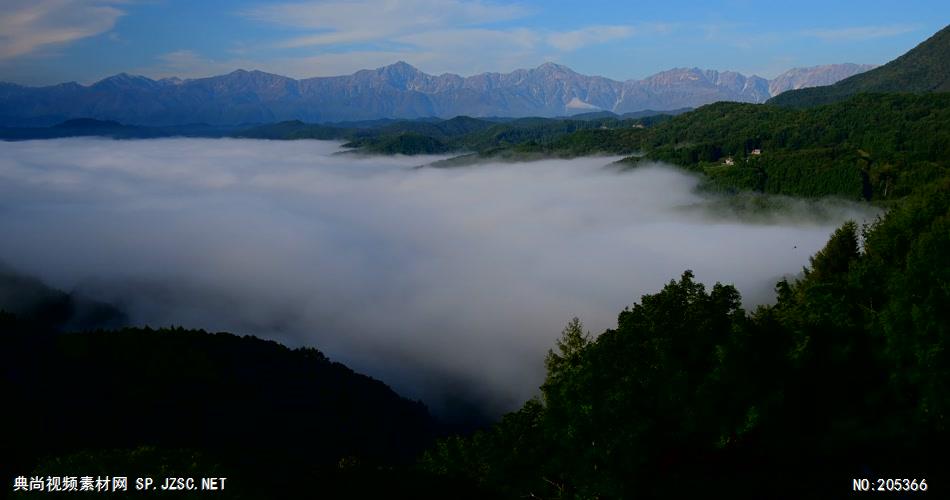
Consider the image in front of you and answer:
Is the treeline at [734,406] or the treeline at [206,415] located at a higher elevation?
the treeline at [734,406]

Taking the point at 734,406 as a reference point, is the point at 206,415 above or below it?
below

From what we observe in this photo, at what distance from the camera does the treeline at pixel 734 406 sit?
32.0m

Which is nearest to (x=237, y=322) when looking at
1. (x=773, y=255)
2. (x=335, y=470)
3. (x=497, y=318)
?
(x=497, y=318)

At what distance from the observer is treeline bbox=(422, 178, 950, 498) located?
105 feet

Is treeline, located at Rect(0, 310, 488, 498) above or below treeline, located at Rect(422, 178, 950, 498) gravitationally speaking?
below

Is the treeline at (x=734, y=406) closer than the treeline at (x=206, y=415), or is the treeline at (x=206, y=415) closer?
the treeline at (x=734, y=406)

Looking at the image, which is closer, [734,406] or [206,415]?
[734,406]

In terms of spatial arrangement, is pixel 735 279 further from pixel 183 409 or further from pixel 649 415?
pixel 649 415

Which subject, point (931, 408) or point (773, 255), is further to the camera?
point (773, 255)

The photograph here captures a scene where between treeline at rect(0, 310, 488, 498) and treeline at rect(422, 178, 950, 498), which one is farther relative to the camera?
treeline at rect(0, 310, 488, 498)

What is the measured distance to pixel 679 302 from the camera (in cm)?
3678

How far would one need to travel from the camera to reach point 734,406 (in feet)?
110

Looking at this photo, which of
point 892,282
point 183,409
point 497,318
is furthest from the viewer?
point 497,318

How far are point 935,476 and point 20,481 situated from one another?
4033cm
